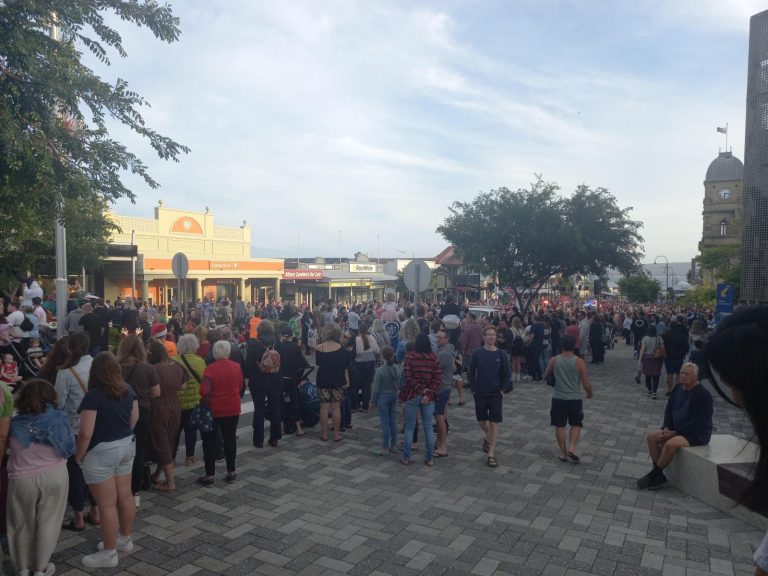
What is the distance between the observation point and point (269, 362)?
762cm

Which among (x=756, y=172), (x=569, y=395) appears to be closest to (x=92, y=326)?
(x=569, y=395)

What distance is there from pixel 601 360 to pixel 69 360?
17.3 metres

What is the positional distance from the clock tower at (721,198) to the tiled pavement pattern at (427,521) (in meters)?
71.0

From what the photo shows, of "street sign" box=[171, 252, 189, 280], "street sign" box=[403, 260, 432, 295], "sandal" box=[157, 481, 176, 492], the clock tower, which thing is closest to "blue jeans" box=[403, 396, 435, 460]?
"sandal" box=[157, 481, 176, 492]

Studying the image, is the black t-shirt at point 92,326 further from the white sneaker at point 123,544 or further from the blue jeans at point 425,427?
the blue jeans at point 425,427

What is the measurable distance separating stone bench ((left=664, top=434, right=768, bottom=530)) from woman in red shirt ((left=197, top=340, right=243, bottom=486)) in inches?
203

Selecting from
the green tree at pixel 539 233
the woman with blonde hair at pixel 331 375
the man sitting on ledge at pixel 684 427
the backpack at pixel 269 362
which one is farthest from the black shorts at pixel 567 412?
the green tree at pixel 539 233

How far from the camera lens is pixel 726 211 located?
69.5 metres

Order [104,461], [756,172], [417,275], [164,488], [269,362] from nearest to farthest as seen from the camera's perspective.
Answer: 1. [104,461]
2. [164,488]
3. [269,362]
4. [417,275]
5. [756,172]

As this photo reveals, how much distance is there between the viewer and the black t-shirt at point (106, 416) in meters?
4.44

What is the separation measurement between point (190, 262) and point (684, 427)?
102ft

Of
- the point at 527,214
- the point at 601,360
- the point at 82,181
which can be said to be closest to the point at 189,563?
the point at 82,181

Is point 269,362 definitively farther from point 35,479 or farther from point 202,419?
point 35,479

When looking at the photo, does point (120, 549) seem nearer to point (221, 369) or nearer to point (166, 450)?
point (166, 450)
